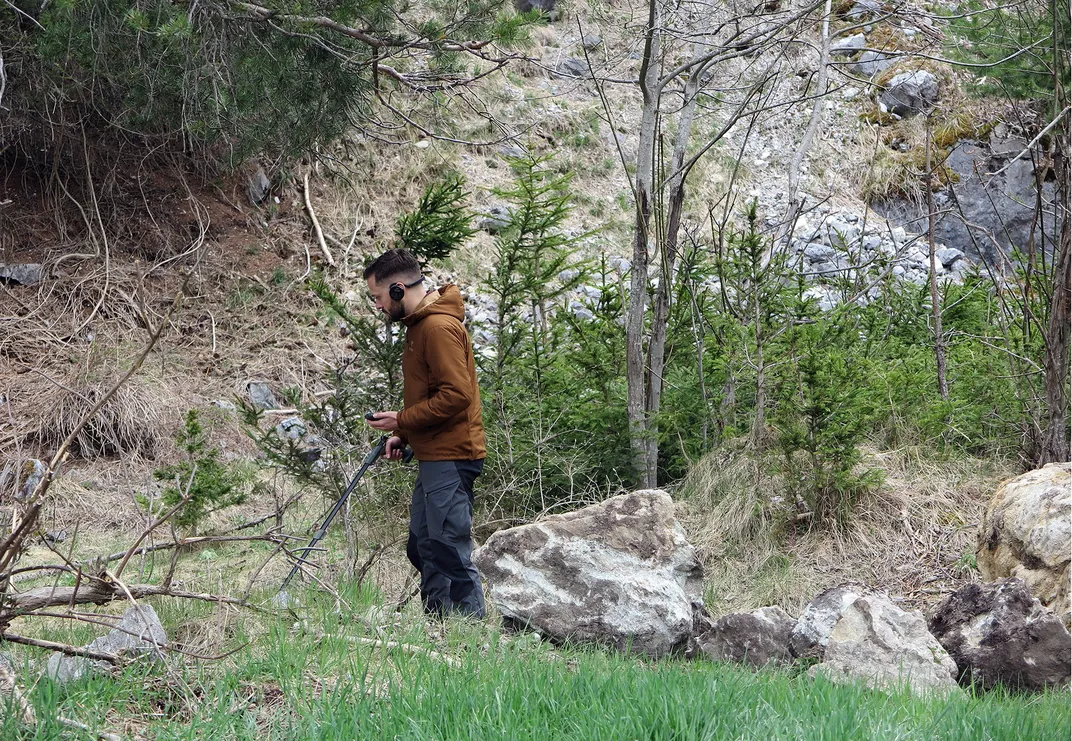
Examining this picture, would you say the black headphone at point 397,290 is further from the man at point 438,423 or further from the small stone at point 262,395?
the small stone at point 262,395

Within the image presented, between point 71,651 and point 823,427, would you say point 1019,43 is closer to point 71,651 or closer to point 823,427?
point 823,427

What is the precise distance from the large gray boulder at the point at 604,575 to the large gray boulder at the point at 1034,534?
5.15ft

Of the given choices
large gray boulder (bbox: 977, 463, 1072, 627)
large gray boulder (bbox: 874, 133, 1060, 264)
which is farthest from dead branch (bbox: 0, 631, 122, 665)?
large gray boulder (bbox: 874, 133, 1060, 264)

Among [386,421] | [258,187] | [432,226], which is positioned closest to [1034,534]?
[386,421]

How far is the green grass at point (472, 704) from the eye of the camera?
262 centimetres

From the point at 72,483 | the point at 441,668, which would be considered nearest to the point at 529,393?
the point at 441,668

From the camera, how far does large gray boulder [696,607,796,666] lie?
4.30 m

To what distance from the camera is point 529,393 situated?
6.66 metres

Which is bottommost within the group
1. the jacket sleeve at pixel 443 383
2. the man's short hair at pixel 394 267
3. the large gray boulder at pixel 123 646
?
the large gray boulder at pixel 123 646

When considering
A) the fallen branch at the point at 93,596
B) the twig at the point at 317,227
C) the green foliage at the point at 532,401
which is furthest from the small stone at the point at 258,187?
the fallen branch at the point at 93,596

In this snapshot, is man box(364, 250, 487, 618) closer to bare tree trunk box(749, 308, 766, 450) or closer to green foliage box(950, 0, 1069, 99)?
bare tree trunk box(749, 308, 766, 450)

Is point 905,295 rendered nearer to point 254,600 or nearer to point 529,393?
point 529,393

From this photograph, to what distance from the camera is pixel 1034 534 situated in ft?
15.5

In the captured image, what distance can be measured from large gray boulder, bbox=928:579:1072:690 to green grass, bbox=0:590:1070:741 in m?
0.42
